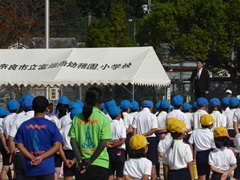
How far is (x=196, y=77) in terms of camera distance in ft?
68.9

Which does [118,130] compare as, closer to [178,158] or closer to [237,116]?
[178,158]

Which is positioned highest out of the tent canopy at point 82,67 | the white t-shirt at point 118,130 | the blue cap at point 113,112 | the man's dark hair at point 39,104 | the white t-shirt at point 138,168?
the tent canopy at point 82,67

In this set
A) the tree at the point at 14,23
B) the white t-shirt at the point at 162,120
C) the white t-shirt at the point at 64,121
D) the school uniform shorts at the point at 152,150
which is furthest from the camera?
Result: the tree at the point at 14,23

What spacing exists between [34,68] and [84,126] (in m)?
11.4

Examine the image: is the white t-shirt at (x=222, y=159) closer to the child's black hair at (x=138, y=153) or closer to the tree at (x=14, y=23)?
the child's black hair at (x=138, y=153)

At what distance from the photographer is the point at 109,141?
43.3 feet

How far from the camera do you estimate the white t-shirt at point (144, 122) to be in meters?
14.8

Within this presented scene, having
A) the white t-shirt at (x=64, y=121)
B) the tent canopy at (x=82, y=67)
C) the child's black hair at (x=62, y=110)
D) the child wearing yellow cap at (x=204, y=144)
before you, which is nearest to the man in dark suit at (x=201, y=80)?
the tent canopy at (x=82, y=67)

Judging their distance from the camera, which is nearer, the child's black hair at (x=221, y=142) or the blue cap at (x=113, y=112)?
the child's black hair at (x=221, y=142)

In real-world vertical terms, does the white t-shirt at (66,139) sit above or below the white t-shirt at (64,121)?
below

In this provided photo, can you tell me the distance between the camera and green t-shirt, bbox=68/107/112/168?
9438mm

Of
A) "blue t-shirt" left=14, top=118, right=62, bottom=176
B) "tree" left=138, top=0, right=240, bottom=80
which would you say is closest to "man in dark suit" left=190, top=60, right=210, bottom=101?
"tree" left=138, top=0, right=240, bottom=80

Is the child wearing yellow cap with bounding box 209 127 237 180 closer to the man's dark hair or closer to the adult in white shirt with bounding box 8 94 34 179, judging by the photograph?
the adult in white shirt with bounding box 8 94 34 179

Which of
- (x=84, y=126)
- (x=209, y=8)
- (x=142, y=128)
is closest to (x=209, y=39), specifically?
(x=209, y=8)
